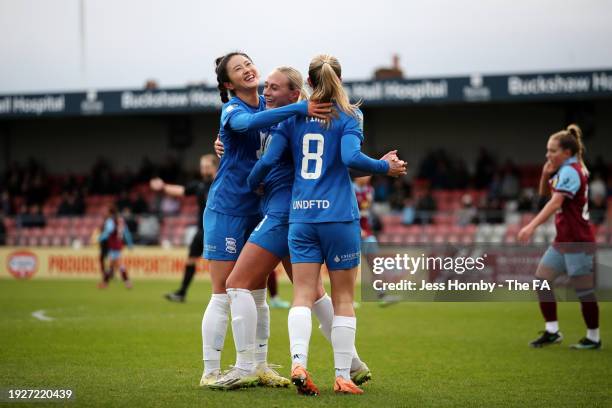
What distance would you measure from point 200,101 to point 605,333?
62.3 feet

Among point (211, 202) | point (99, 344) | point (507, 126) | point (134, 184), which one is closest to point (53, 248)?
point (134, 184)

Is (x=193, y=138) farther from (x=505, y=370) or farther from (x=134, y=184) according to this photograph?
(x=505, y=370)

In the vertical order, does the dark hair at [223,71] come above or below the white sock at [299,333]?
above

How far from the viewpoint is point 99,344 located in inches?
361

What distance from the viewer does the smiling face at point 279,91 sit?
6285mm

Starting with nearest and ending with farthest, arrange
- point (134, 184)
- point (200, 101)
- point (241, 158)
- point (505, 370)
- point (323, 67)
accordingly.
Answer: point (323, 67)
point (241, 158)
point (505, 370)
point (200, 101)
point (134, 184)

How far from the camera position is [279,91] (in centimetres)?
629

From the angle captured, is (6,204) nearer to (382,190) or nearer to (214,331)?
(382,190)

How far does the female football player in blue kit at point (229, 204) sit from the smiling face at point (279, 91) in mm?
207

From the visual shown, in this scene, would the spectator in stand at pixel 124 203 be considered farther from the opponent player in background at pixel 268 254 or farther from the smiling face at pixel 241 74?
the opponent player in background at pixel 268 254

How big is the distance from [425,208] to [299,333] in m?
17.9

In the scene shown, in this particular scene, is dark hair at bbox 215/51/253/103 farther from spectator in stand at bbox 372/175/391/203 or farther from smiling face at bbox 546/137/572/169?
spectator in stand at bbox 372/175/391/203

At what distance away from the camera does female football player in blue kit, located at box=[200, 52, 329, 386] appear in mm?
6500

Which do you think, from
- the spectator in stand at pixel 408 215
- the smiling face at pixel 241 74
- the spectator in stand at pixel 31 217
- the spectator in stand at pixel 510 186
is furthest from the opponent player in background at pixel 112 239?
the smiling face at pixel 241 74
